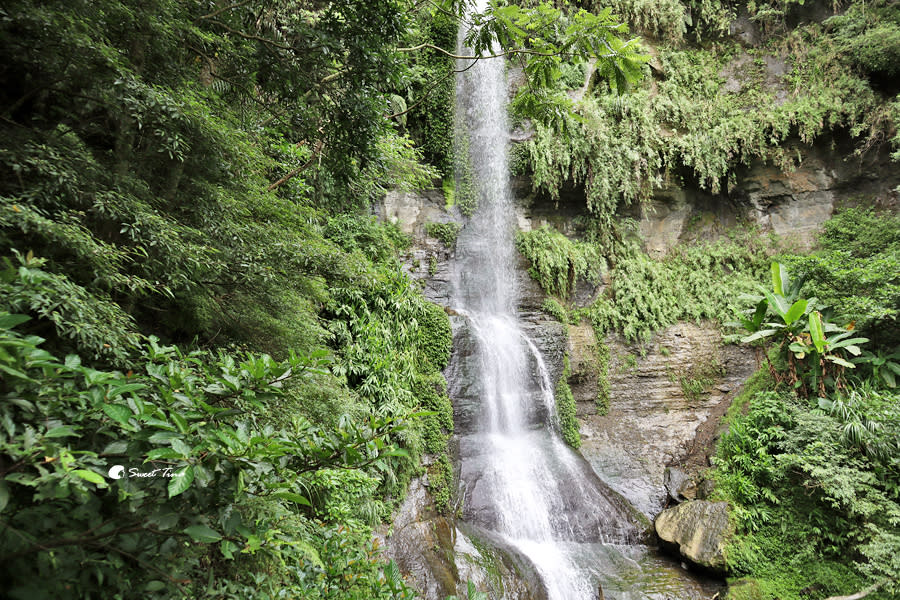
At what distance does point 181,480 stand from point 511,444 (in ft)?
23.8

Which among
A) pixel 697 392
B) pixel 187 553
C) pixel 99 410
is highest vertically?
pixel 99 410

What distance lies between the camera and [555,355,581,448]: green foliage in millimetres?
8758

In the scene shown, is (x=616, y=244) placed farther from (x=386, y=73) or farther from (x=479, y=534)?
(x=386, y=73)

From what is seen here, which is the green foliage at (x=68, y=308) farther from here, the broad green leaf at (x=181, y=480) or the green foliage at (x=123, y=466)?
the broad green leaf at (x=181, y=480)

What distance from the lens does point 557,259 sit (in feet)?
35.1

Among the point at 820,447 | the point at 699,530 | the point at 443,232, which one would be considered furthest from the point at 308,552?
the point at 443,232

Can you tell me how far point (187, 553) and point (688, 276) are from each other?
12486mm

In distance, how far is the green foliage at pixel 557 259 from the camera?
10688 mm

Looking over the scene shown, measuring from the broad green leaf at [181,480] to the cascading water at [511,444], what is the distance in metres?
5.18

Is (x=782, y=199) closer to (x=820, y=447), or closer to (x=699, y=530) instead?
(x=820, y=447)

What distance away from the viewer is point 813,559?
17.7 ft

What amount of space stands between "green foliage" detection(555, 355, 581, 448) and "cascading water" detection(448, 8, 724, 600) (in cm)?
21

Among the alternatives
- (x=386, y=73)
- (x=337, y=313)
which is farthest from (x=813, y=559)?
(x=386, y=73)

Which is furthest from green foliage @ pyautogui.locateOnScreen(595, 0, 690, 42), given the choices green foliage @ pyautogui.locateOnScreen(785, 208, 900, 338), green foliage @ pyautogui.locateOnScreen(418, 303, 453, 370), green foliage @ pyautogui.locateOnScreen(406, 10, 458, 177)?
green foliage @ pyautogui.locateOnScreen(418, 303, 453, 370)
